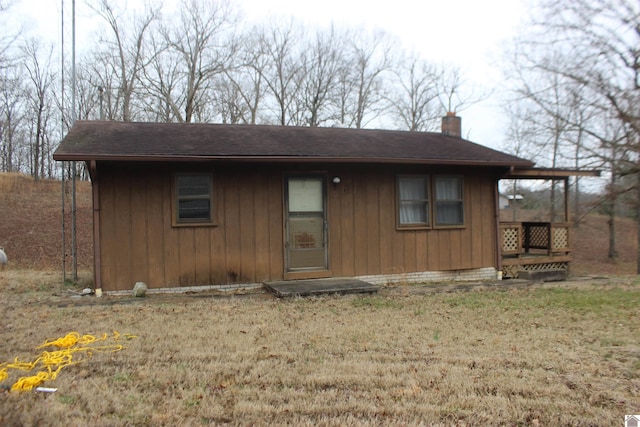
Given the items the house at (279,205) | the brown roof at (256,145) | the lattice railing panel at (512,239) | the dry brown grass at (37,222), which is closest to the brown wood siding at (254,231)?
the house at (279,205)

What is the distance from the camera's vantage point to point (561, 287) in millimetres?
9711

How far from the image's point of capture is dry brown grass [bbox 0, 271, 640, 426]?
3.39 meters

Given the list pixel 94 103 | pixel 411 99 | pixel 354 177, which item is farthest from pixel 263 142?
pixel 411 99

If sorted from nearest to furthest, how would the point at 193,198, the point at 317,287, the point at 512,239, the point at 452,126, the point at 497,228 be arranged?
the point at 317,287, the point at 193,198, the point at 497,228, the point at 512,239, the point at 452,126

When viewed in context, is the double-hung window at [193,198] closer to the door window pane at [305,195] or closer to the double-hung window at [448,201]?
the door window pane at [305,195]

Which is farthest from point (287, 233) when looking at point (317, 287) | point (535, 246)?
point (535, 246)

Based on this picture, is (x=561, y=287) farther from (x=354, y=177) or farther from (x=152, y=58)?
(x=152, y=58)

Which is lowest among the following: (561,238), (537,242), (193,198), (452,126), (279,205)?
(537,242)

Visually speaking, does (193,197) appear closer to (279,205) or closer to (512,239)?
(279,205)

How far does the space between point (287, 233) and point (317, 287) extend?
1369 millimetres

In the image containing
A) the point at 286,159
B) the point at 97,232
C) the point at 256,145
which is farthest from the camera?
the point at 256,145

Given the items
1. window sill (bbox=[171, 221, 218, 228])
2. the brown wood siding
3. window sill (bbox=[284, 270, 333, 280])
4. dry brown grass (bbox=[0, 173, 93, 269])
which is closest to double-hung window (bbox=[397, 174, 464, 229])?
the brown wood siding

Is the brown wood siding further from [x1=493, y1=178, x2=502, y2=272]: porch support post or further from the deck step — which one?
the deck step

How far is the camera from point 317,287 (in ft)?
27.8
